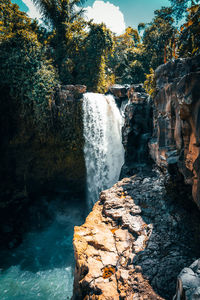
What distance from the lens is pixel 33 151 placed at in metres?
10.5

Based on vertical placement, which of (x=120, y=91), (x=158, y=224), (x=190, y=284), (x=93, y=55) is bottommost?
(x=158, y=224)

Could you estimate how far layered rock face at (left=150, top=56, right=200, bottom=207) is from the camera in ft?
9.85

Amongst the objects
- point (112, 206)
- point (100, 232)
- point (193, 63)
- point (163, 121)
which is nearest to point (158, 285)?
→ point (100, 232)

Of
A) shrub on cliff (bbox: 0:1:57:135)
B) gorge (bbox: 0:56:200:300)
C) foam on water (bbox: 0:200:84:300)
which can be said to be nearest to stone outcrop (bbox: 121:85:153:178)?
gorge (bbox: 0:56:200:300)

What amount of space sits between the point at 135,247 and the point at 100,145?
23.5 feet

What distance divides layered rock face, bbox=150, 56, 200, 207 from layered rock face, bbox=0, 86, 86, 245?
5527mm

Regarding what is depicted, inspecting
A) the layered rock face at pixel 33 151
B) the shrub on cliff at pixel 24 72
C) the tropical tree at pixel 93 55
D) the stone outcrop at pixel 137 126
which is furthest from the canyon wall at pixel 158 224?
the tropical tree at pixel 93 55

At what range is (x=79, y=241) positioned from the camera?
12.5 ft

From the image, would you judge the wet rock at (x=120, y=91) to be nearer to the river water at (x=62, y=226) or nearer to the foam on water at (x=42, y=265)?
the river water at (x=62, y=226)

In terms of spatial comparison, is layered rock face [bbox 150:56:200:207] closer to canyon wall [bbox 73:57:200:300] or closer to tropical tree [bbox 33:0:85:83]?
canyon wall [bbox 73:57:200:300]

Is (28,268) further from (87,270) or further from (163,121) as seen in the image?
(163,121)

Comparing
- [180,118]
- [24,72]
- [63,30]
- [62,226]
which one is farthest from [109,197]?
[63,30]

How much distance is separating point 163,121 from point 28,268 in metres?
8.61

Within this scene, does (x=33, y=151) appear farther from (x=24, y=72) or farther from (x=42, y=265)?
(x=42, y=265)
